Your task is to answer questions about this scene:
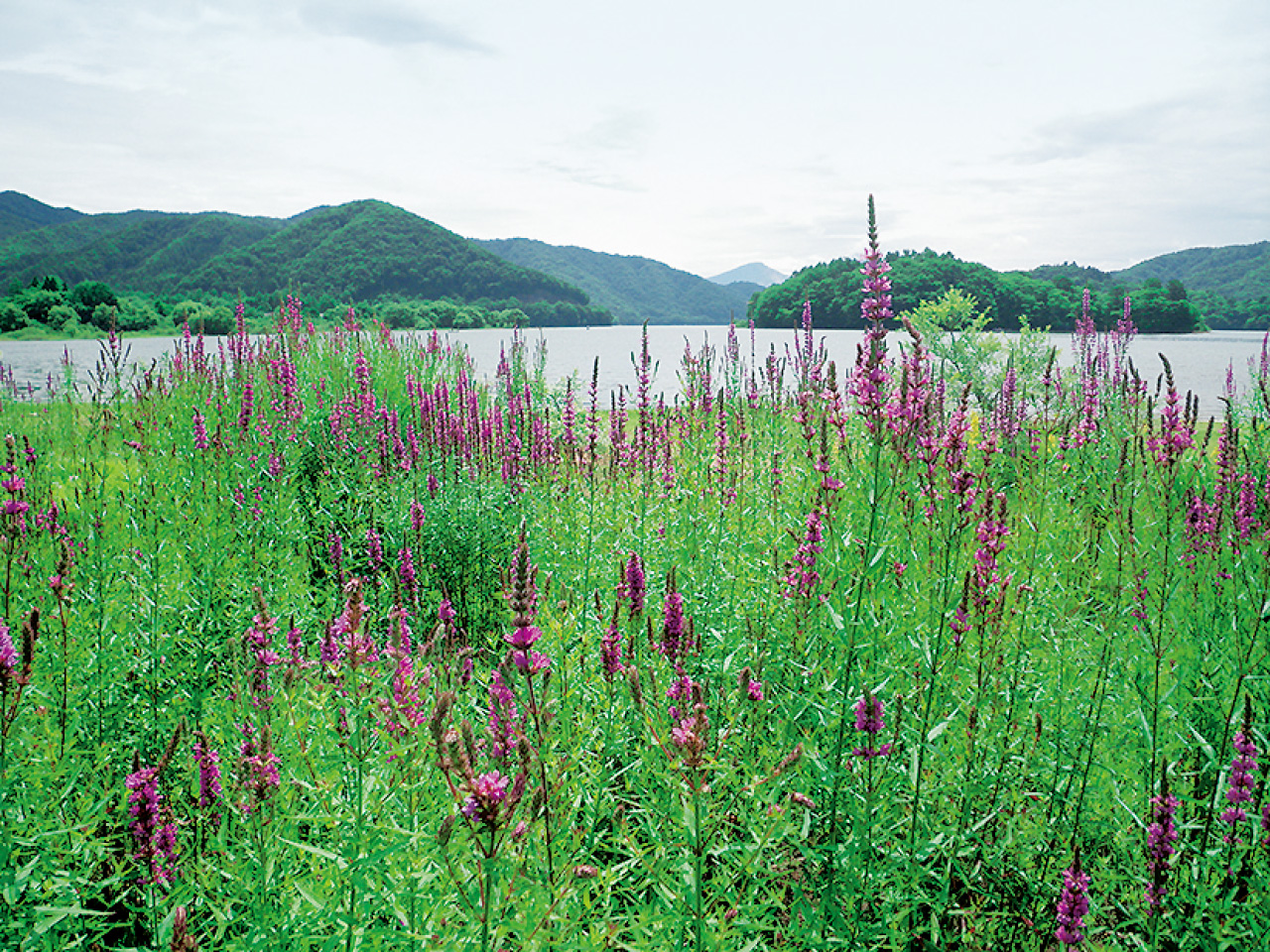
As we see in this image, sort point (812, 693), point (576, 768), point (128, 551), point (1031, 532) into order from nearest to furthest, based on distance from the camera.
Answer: point (576, 768) < point (812, 693) < point (128, 551) < point (1031, 532)

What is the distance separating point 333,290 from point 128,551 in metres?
63.0

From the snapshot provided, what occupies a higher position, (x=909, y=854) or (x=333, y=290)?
(x=333, y=290)

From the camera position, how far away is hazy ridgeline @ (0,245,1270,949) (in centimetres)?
156

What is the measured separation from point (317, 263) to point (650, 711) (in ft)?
240

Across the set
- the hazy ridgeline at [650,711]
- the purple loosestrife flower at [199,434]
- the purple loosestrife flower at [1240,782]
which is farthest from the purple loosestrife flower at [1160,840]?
the purple loosestrife flower at [199,434]

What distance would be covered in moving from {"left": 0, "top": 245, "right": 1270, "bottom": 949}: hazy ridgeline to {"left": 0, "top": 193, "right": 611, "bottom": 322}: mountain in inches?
2235

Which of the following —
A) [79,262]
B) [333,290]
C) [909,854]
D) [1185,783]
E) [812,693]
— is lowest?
[1185,783]

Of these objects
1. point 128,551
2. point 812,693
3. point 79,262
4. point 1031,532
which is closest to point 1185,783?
point 812,693

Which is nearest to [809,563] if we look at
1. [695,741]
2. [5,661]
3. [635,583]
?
[635,583]

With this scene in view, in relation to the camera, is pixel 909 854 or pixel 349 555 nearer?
pixel 909 854

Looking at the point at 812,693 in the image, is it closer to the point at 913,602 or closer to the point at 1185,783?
the point at 913,602

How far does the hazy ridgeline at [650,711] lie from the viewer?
156 centimetres

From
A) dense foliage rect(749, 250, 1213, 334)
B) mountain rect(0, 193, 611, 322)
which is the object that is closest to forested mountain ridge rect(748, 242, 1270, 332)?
dense foliage rect(749, 250, 1213, 334)

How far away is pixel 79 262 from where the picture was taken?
89938 millimetres
